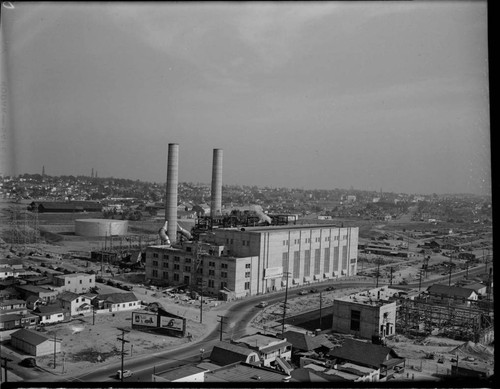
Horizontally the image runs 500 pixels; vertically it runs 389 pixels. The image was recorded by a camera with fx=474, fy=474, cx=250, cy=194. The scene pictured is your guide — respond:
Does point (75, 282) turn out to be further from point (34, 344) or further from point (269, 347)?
point (269, 347)

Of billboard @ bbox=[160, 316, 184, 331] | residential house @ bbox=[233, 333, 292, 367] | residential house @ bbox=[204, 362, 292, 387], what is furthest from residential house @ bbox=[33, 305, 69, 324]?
residential house @ bbox=[204, 362, 292, 387]

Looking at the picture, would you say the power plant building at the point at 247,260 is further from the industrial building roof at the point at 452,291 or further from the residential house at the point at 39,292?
the industrial building roof at the point at 452,291

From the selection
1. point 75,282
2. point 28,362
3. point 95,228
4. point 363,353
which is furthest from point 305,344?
point 95,228

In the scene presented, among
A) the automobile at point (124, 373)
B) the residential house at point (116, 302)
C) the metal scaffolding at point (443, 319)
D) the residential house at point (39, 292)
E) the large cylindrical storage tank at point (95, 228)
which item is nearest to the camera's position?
the automobile at point (124, 373)

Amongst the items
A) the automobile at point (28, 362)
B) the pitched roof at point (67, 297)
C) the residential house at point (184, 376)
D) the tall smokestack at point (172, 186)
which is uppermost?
the tall smokestack at point (172, 186)

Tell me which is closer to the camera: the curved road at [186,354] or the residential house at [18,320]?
the curved road at [186,354]

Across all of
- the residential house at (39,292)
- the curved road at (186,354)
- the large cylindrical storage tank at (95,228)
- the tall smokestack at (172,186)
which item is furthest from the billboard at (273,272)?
the large cylindrical storage tank at (95,228)

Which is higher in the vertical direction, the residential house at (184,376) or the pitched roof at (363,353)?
the residential house at (184,376)
